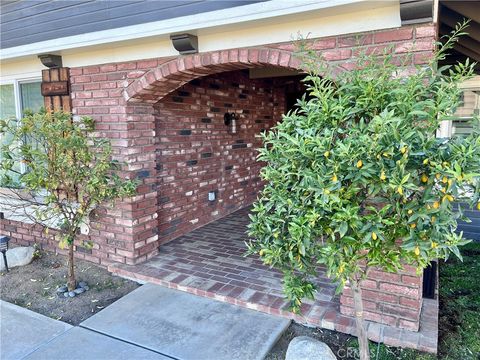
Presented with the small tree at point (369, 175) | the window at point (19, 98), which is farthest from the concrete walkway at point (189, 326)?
the window at point (19, 98)

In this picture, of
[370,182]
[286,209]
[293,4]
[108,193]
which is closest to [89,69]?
[108,193]

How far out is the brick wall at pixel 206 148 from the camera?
479cm

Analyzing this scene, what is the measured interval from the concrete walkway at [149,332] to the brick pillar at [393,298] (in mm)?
729

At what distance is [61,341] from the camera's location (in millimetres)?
2783

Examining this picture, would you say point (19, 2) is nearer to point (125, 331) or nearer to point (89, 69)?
point (89, 69)

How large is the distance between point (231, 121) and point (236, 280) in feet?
10.6

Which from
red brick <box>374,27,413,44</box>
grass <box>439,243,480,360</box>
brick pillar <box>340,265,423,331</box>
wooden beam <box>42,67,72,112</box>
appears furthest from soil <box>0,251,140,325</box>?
red brick <box>374,27,413,44</box>

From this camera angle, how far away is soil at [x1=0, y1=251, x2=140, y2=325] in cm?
333

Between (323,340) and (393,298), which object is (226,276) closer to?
(323,340)

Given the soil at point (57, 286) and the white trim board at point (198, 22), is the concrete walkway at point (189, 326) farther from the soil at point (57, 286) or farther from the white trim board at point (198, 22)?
the white trim board at point (198, 22)

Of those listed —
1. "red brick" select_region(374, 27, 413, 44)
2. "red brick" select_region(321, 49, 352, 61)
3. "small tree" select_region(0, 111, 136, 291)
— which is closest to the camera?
"red brick" select_region(374, 27, 413, 44)

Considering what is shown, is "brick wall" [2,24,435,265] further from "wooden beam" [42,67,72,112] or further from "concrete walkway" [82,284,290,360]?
"concrete walkway" [82,284,290,360]

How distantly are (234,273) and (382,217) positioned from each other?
2.33 m

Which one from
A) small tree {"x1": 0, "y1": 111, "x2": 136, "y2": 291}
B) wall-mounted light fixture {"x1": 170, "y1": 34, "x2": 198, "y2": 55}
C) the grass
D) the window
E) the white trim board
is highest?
the white trim board
